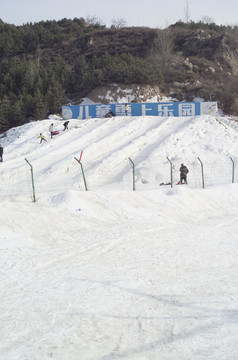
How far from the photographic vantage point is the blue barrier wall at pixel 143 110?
34.9 metres

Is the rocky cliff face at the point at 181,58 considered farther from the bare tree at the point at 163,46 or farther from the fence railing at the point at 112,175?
the fence railing at the point at 112,175

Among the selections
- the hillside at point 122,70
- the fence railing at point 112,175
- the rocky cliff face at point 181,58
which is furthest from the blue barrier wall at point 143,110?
the fence railing at point 112,175

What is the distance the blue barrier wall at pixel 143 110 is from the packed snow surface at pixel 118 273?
15546 mm

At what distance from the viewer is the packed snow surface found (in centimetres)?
498

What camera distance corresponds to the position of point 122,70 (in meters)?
42.7

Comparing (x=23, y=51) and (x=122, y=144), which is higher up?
(x=23, y=51)

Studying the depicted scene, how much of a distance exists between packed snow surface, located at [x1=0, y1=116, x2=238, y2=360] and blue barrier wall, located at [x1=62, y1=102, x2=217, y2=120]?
51.0ft

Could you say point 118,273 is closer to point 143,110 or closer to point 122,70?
point 143,110

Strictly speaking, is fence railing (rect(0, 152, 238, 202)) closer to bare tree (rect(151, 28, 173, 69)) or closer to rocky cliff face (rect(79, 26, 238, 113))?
rocky cliff face (rect(79, 26, 238, 113))

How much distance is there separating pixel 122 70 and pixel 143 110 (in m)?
9.16

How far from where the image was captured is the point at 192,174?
23.9 m

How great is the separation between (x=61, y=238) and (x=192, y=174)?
49.9 ft

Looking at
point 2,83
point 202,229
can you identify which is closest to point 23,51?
point 2,83

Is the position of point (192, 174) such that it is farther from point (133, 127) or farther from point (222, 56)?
point (222, 56)
